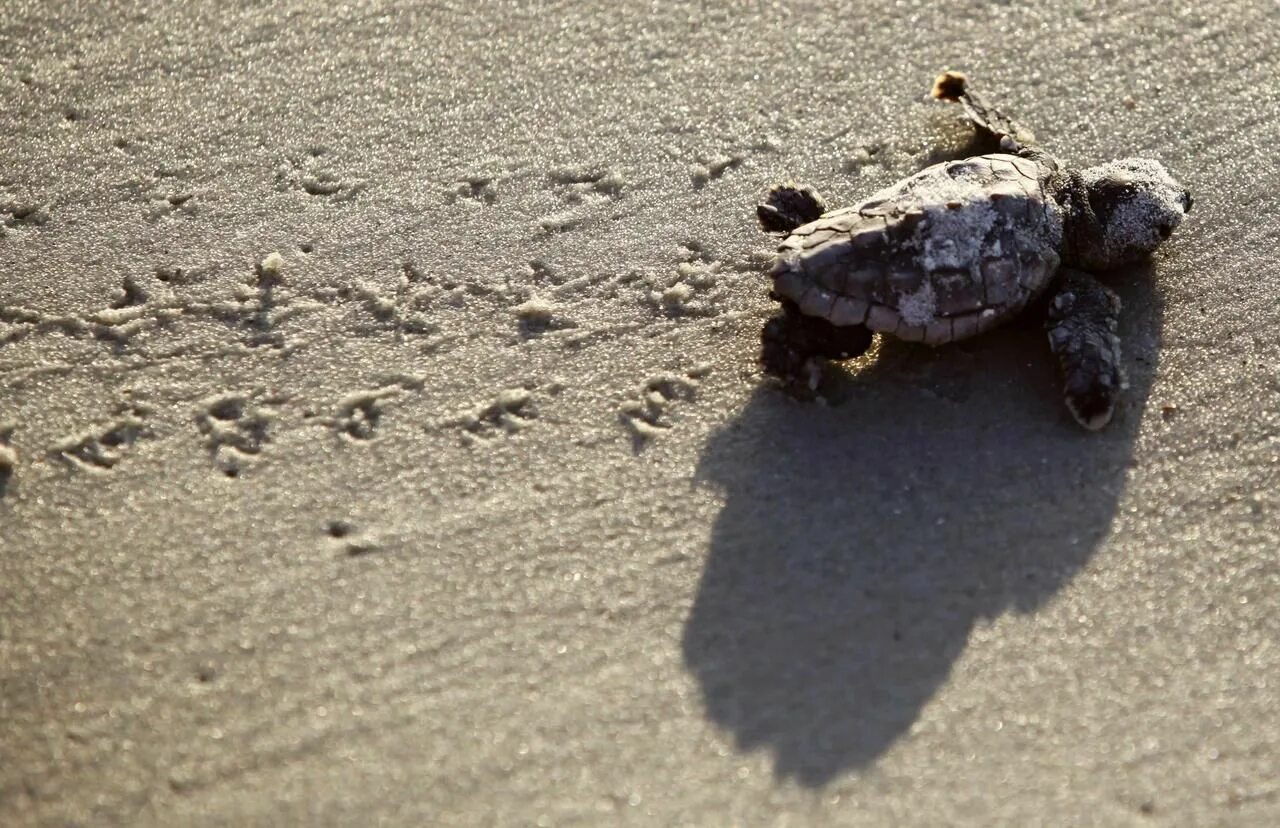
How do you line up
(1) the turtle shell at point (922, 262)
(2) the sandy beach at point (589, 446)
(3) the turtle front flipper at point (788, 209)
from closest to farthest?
(2) the sandy beach at point (589, 446) < (1) the turtle shell at point (922, 262) < (3) the turtle front flipper at point (788, 209)

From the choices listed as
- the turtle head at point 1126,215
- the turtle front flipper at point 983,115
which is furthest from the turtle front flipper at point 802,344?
the turtle front flipper at point 983,115

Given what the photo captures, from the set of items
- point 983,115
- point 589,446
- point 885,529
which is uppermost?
point 983,115

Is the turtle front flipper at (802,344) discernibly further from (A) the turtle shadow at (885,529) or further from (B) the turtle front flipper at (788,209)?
(B) the turtle front flipper at (788,209)

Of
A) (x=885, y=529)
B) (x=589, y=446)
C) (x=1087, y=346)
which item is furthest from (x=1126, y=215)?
(x=589, y=446)

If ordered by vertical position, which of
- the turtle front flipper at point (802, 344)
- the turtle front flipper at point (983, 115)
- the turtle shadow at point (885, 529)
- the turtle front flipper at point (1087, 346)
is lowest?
the turtle shadow at point (885, 529)

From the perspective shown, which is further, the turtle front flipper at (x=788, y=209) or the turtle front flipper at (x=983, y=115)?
the turtle front flipper at (x=983, y=115)

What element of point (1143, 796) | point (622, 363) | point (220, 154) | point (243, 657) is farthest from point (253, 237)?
point (1143, 796)

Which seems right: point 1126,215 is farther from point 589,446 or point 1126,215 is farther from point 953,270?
point 589,446
